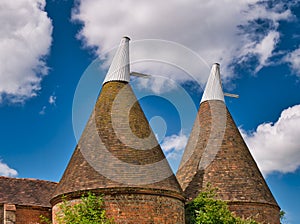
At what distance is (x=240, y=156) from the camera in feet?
67.5

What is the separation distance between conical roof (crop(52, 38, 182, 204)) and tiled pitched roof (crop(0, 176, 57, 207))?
2974mm

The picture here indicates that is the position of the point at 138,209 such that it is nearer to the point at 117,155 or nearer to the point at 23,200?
the point at 117,155

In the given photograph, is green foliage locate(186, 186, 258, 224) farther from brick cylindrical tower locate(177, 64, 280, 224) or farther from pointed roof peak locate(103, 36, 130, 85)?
pointed roof peak locate(103, 36, 130, 85)

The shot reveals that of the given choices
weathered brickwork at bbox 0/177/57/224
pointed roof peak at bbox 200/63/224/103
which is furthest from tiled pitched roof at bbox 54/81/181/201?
pointed roof peak at bbox 200/63/224/103

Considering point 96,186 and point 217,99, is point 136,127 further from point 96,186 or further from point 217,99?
point 217,99

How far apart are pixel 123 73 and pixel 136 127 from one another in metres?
2.89

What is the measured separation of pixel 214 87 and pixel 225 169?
15.9 feet

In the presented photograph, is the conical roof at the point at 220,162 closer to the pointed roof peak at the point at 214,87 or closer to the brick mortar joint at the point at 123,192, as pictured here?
the pointed roof peak at the point at 214,87

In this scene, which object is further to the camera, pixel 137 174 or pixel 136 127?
pixel 136 127

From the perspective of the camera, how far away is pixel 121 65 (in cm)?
2002

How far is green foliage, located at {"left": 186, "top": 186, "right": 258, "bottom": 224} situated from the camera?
694 inches

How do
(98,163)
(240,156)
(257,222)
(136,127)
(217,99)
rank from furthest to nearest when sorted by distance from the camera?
(217,99)
(240,156)
(257,222)
(136,127)
(98,163)

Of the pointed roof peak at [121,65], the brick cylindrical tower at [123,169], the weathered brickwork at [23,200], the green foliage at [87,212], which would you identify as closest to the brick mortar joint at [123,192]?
the brick cylindrical tower at [123,169]

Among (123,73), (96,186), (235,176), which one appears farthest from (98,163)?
(235,176)
